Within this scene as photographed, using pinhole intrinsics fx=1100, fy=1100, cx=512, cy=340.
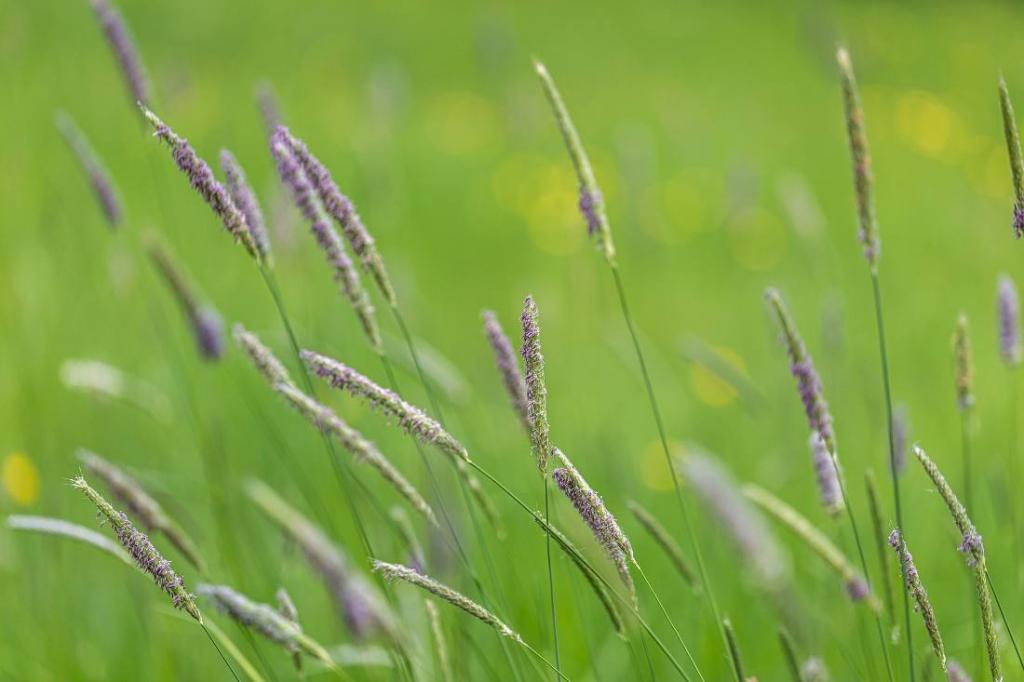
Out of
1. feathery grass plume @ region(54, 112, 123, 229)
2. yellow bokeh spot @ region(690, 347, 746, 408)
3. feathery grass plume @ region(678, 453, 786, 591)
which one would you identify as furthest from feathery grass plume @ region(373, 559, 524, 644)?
yellow bokeh spot @ region(690, 347, 746, 408)

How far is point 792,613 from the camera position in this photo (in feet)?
5.15

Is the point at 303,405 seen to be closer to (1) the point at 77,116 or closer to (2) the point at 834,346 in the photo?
(2) the point at 834,346

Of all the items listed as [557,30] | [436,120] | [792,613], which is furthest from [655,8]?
[792,613]

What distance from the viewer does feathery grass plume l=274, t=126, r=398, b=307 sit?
3.49 feet

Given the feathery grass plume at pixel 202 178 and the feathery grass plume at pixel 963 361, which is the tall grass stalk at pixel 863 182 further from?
the feathery grass plume at pixel 202 178

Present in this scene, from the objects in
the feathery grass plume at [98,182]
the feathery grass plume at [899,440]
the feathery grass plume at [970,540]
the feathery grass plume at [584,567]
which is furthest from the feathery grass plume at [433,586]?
the feathery grass plume at [98,182]

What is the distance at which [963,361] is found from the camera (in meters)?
1.35

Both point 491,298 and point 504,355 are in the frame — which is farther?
point 491,298

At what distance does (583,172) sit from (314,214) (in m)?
0.28

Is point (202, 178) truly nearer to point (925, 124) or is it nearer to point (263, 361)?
point (263, 361)

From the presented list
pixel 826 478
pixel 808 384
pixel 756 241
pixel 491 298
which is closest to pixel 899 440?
pixel 826 478

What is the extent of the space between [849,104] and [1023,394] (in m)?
3.10

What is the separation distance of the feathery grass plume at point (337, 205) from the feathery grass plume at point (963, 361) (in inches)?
27.9

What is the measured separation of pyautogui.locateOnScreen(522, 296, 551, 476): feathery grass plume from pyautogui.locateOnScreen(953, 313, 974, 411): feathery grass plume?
2.18ft
